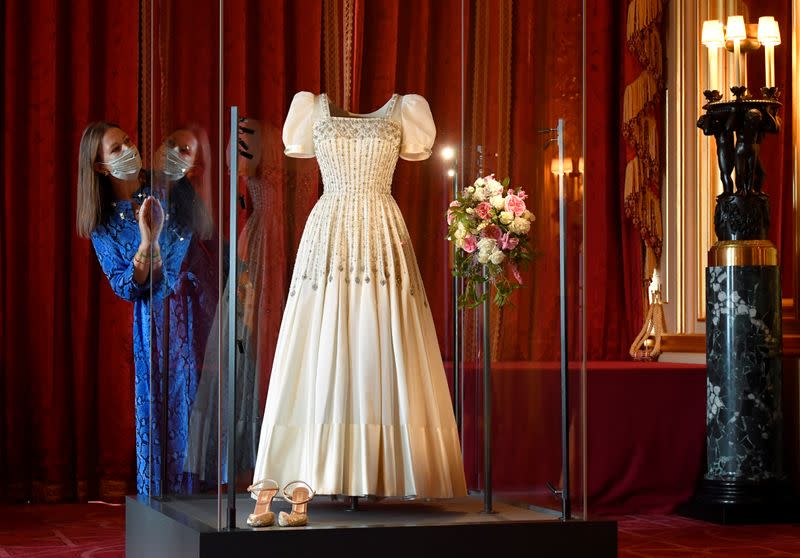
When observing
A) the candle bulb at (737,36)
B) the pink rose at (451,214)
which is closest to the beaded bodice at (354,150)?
the pink rose at (451,214)

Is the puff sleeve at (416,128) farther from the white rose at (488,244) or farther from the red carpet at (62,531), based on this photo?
the red carpet at (62,531)

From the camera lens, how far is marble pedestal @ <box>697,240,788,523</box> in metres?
5.64

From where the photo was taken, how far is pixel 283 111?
3789 millimetres

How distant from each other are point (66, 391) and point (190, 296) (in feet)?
8.98

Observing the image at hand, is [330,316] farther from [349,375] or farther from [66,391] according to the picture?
[66,391]

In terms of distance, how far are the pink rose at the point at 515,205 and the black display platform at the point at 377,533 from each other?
938mm

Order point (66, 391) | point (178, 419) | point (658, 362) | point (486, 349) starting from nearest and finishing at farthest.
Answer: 1. point (178, 419)
2. point (486, 349)
3. point (66, 391)
4. point (658, 362)

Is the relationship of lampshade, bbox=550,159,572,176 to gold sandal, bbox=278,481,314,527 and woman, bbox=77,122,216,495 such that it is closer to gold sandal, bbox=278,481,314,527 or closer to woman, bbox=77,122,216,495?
woman, bbox=77,122,216,495

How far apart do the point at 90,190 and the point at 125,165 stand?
181mm

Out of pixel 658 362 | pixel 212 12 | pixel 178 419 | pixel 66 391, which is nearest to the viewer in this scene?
pixel 212 12

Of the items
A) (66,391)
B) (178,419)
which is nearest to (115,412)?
(66,391)

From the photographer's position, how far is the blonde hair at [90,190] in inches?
196

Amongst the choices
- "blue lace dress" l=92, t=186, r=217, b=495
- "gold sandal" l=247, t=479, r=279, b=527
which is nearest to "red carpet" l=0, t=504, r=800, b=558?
"blue lace dress" l=92, t=186, r=217, b=495

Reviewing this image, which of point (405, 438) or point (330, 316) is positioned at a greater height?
point (330, 316)
